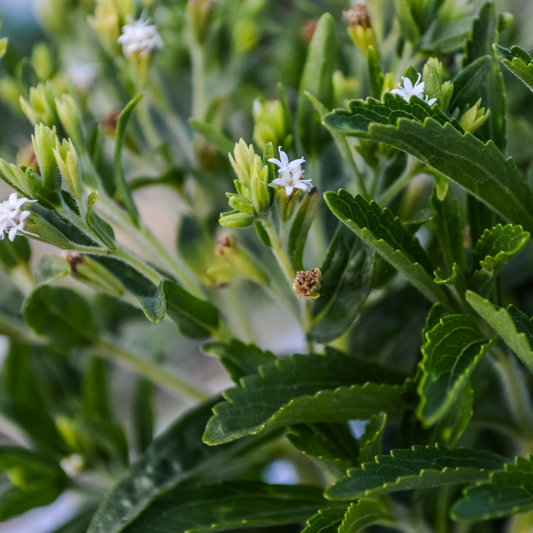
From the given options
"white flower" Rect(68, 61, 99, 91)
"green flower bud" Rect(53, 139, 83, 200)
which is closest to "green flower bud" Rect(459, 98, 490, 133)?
"green flower bud" Rect(53, 139, 83, 200)

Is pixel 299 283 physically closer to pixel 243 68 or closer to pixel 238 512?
pixel 238 512

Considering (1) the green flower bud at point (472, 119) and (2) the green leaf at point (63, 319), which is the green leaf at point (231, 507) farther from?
(1) the green flower bud at point (472, 119)

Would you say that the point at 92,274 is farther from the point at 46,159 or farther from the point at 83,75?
the point at 83,75

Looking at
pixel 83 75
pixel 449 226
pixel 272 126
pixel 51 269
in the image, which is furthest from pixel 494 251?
pixel 83 75

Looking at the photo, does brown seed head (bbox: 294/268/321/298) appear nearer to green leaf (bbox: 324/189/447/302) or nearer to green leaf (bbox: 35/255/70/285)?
green leaf (bbox: 324/189/447/302)

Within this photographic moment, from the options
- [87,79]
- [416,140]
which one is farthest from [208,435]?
[87,79]

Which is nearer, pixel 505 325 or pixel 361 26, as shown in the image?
pixel 505 325

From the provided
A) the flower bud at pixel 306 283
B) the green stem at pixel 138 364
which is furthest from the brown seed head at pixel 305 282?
the green stem at pixel 138 364
